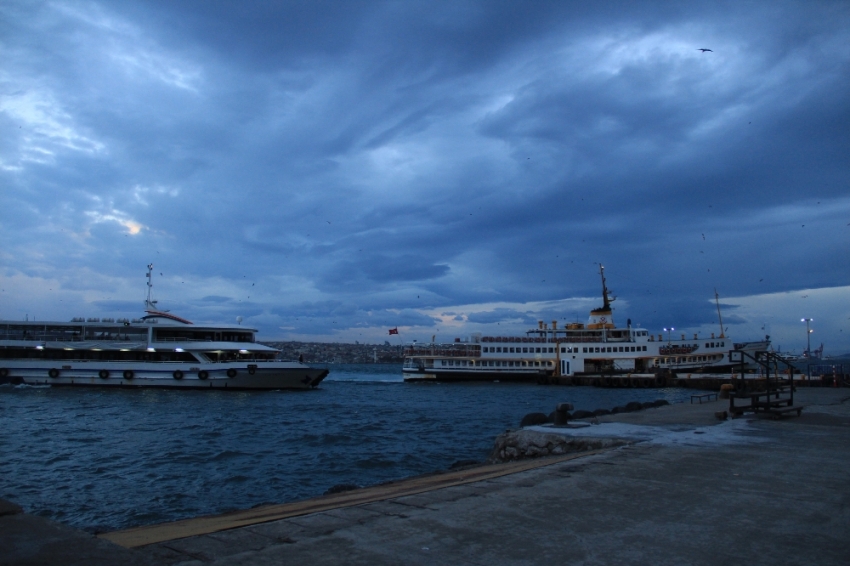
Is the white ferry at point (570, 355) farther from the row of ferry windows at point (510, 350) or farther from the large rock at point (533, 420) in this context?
the large rock at point (533, 420)

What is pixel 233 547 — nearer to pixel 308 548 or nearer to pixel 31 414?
pixel 308 548

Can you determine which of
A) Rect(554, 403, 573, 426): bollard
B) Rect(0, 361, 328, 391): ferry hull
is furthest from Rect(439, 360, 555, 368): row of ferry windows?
Rect(554, 403, 573, 426): bollard

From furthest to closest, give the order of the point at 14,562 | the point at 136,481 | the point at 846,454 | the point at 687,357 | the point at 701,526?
the point at 687,357
the point at 136,481
the point at 846,454
the point at 701,526
the point at 14,562

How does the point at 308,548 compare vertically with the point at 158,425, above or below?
above

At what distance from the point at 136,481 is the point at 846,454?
16.4 meters

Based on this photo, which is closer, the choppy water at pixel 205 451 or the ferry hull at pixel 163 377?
the choppy water at pixel 205 451

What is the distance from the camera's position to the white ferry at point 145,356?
4856 cm

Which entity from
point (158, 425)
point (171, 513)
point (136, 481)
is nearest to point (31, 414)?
point (158, 425)

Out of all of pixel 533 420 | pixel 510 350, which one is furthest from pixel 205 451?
pixel 510 350

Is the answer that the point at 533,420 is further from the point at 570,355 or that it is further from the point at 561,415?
the point at 570,355

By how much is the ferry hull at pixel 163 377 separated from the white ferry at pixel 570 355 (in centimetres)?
2364

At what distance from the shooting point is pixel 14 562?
3598 millimetres

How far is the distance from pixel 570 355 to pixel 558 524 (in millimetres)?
64136

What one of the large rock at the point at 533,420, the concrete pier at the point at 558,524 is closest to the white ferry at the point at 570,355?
the large rock at the point at 533,420
